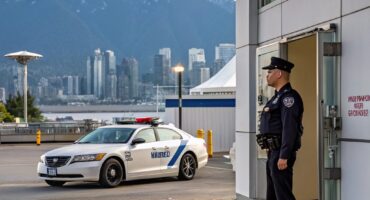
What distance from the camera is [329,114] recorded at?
810 cm

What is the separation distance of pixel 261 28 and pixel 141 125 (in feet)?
20.3

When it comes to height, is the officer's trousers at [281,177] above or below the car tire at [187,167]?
above

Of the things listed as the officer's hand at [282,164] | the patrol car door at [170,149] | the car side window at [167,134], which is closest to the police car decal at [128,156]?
the patrol car door at [170,149]

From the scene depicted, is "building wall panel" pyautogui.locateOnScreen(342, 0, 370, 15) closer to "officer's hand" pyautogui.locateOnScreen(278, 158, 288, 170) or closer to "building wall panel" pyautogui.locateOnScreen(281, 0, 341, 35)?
"building wall panel" pyautogui.locateOnScreen(281, 0, 341, 35)

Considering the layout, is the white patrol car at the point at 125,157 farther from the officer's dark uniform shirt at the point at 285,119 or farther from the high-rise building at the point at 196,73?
the high-rise building at the point at 196,73

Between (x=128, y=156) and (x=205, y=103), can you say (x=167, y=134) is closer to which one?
(x=128, y=156)

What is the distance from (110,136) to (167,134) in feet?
4.63

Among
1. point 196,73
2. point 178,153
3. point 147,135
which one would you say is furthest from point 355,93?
point 196,73

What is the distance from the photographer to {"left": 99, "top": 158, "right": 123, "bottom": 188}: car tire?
1480cm

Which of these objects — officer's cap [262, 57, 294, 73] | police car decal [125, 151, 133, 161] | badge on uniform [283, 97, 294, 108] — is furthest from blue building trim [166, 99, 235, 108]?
badge on uniform [283, 97, 294, 108]

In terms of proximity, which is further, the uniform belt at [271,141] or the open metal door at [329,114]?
the open metal door at [329,114]

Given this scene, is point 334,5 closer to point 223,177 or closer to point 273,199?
point 273,199

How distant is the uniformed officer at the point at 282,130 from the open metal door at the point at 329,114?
0.60 metres

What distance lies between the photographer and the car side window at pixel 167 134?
647 inches
